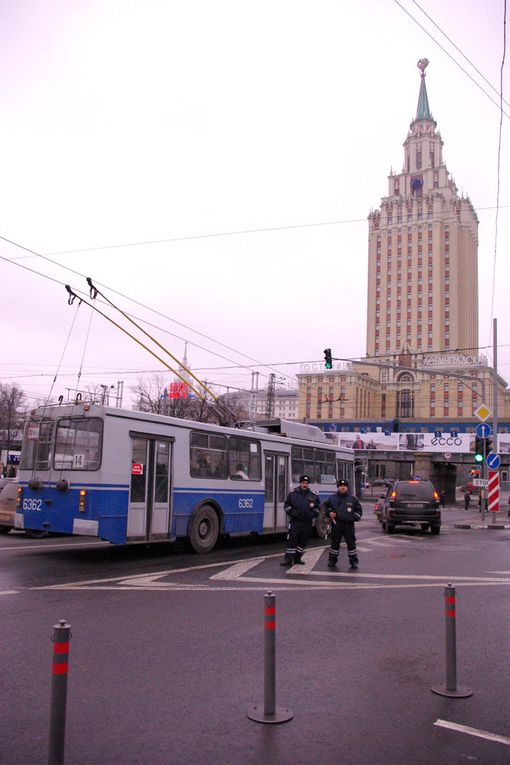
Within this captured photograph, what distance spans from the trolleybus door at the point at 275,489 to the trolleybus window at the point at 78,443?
5.51 meters

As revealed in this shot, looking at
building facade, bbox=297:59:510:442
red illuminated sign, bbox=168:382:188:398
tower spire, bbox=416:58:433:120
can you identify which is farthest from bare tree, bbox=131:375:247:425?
tower spire, bbox=416:58:433:120

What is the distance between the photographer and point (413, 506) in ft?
66.9

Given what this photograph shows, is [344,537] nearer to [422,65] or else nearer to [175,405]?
[175,405]

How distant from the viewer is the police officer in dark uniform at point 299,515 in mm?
11531

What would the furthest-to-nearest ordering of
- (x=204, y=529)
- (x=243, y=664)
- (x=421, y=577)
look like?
(x=204, y=529) → (x=421, y=577) → (x=243, y=664)

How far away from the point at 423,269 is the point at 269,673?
12588 centimetres

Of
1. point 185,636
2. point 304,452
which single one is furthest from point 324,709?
point 304,452

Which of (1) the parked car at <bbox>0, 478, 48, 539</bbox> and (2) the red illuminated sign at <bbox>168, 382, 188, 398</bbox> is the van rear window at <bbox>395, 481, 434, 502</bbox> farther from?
(2) the red illuminated sign at <bbox>168, 382, 188, 398</bbox>

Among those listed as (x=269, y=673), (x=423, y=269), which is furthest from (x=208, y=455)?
(x=423, y=269)

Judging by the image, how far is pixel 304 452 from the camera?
1748cm

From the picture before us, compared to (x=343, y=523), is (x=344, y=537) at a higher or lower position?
lower

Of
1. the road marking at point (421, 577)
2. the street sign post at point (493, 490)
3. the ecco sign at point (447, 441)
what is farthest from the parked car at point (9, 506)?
the ecco sign at point (447, 441)

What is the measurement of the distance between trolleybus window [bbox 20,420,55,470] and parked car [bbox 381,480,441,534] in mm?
12461

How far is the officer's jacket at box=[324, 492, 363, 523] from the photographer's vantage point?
1159 centimetres
